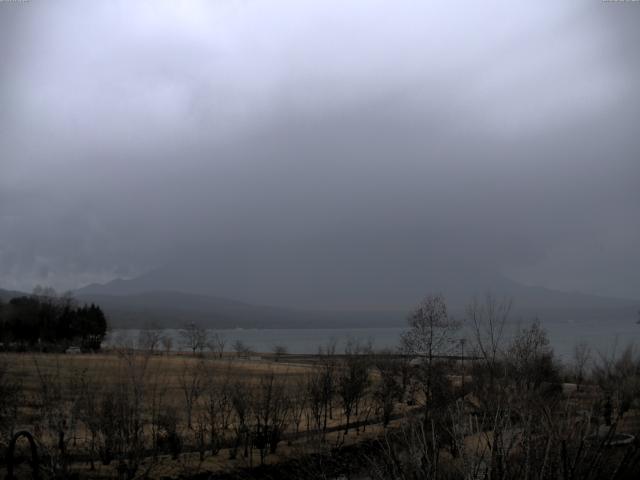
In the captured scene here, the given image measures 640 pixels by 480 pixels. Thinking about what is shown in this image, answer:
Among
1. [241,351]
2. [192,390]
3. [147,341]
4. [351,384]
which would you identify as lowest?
[241,351]

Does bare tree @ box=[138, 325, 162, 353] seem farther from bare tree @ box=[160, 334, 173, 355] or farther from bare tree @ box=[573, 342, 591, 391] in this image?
bare tree @ box=[160, 334, 173, 355]

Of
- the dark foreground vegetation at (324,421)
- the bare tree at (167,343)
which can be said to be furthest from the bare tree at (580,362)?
the bare tree at (167,343)

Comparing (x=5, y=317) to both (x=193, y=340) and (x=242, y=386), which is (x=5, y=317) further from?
(x=242, y=386)

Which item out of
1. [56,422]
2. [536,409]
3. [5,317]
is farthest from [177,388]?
[5,317]

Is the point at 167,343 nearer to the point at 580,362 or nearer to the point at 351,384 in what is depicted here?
the point at 580,362

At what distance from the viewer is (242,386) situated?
105ft

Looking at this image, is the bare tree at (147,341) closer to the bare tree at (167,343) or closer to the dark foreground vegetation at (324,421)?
the dark foreground vegetation at (324,421)

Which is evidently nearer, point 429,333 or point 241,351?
point 429,333

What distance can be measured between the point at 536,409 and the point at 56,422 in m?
13.5

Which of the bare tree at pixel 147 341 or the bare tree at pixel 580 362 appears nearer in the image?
the bare tree at pixel 147 341

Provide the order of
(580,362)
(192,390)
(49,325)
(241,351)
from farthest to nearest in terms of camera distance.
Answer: (241,351) < (49,325) < (580,362) < (192,390)

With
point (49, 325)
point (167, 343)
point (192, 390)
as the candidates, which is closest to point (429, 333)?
point (192, 390)

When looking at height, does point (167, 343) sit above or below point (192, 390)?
below

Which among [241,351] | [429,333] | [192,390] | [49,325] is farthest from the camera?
[241,351]
